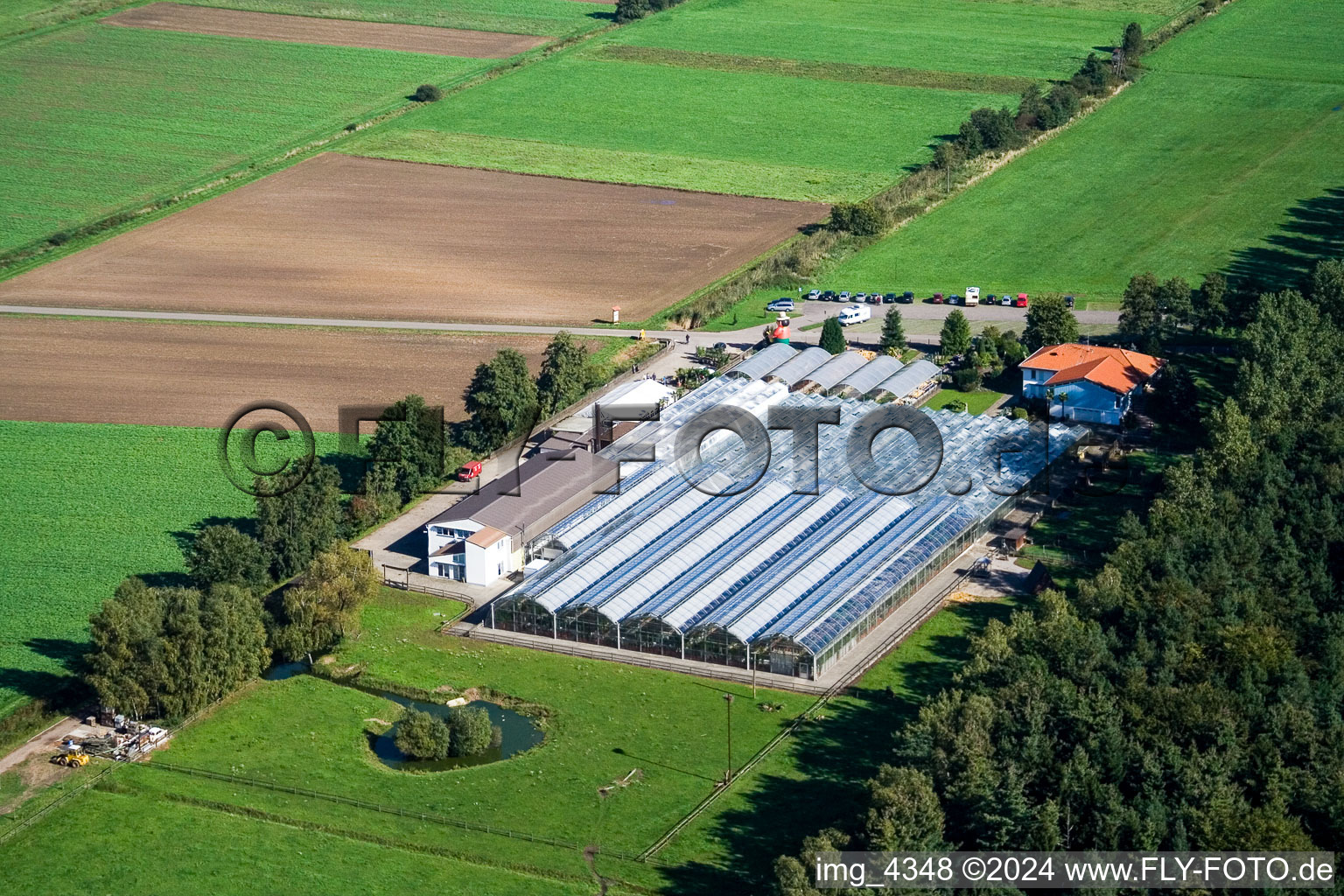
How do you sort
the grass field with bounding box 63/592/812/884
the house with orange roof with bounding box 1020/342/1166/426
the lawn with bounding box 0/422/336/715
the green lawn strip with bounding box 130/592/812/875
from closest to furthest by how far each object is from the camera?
the grass field with bounding box 63/592/812/884 < the green lawn strip with bounding box 130/592/812/875 < the lawn with bounding box 0/422/336/715 < the house with orange roof with bounding box 1020/342/1166/426

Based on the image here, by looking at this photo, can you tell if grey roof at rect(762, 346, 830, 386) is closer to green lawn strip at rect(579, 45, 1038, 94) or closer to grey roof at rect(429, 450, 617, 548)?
grey roof at rect(429, 450, 617, 548)

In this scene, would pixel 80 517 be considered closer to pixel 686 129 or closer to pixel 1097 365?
pixel 1097 365

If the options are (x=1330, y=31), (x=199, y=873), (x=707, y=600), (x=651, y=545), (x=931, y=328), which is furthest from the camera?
(x=1330, y=31)

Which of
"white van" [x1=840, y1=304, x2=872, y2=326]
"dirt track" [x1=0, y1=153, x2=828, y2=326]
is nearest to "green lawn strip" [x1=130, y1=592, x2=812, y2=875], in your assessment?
"dirt track" [x1=0, y1=153, x2=828, y2=326]

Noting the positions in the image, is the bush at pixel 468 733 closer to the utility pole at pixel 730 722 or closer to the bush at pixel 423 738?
the bush at pixel 423 738

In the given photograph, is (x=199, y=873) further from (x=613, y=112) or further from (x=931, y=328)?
(x=613, y=112)

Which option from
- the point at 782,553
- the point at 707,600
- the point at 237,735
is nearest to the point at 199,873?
the point at 237,735

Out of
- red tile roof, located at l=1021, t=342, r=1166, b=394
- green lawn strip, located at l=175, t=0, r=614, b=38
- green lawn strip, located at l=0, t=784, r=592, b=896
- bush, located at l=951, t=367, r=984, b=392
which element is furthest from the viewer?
green lawn strip, located at l=175, t=0, r=614, b=38
